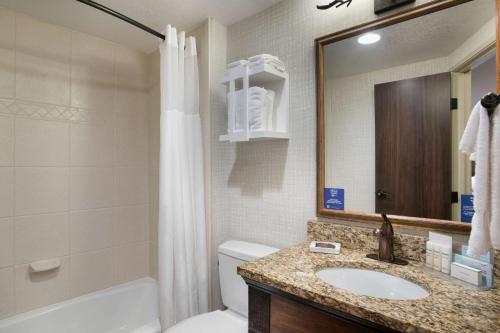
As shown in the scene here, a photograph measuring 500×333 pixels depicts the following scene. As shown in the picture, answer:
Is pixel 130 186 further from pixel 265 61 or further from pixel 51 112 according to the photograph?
pixel 265 61

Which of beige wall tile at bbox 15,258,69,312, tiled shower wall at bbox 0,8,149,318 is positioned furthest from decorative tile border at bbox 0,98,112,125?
beige wall tile at bbox 15,258,69,312

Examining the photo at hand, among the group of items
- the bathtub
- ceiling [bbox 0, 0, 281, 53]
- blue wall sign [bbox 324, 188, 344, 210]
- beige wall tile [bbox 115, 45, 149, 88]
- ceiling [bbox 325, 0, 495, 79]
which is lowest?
the bathtub

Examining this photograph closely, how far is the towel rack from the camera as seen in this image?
0.77m

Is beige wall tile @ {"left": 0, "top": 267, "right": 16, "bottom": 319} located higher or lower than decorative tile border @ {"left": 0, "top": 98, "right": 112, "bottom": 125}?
lower

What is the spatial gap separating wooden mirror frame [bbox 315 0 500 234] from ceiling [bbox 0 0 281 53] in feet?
1.64

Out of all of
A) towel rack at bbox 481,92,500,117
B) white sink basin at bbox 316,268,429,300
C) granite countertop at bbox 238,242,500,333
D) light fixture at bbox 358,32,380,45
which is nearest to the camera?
granite countertop at bbox 238,242,500,333

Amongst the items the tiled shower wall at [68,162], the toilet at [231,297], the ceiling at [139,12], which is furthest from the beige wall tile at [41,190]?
the toilet at [231,297]

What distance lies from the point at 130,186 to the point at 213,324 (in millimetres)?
1297

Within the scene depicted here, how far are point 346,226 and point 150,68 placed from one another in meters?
2.02

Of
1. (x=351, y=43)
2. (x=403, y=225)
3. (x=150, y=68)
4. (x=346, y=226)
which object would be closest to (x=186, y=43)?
(x=150, y=68)

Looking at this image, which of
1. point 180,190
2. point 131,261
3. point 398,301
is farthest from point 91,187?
point 398,301

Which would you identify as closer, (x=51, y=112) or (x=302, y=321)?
(x=302, y=321)

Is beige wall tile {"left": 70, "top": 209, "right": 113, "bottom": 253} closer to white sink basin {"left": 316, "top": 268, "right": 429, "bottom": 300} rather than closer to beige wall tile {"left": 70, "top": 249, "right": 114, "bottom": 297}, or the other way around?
beige wall tile {"left": 70, "top": 249, "right": 114, "bottom": 297}

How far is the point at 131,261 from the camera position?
2.18 meters
